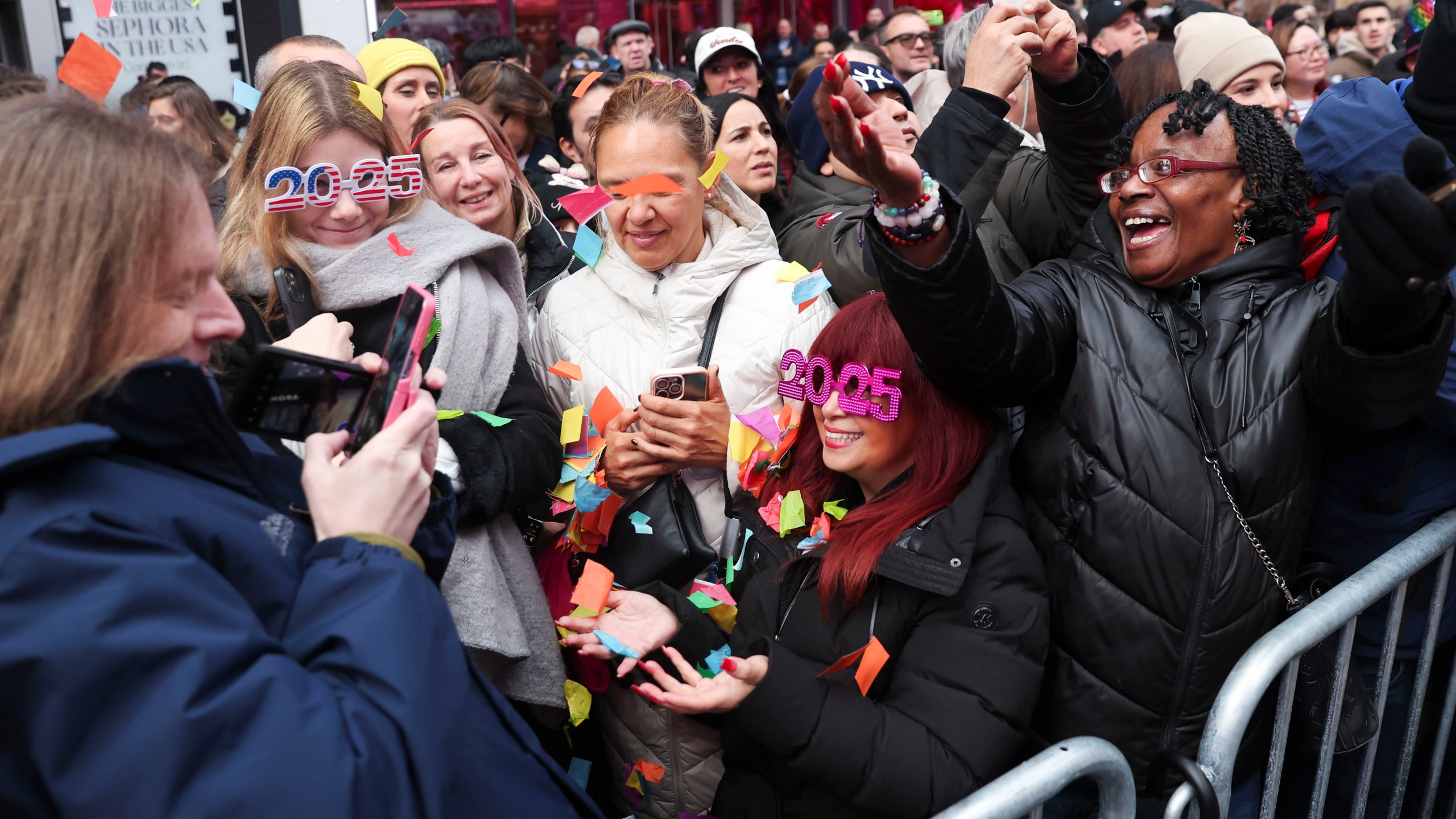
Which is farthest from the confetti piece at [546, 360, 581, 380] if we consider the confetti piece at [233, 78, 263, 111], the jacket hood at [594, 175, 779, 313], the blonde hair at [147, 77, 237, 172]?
the blonde hair at [147, 77, 237, 172]

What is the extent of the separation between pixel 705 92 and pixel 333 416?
5227 millimetres

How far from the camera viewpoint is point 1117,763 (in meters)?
1.78

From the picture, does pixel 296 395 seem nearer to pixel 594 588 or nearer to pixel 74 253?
pixel 74 253

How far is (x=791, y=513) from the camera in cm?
248

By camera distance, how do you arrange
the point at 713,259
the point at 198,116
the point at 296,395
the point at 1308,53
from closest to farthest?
the point at 296,395 < the point at 713,259 < the point at 198,116 < the point at 1308,53

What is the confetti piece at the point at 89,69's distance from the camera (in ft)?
10.4

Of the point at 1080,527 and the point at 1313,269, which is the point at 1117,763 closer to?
the point at 1080,527

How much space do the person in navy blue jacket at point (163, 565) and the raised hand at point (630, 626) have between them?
76 cm

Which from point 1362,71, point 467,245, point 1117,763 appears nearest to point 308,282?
point 467,245

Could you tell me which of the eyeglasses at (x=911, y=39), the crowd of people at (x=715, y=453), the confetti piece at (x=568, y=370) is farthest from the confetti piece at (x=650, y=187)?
the eyeglasses at (x=911, y=39)

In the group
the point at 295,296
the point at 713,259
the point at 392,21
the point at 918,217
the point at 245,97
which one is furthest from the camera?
the point at 392,21

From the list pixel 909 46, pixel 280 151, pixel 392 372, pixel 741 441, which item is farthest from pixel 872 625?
pixel 909 46

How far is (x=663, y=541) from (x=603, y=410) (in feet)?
1.34

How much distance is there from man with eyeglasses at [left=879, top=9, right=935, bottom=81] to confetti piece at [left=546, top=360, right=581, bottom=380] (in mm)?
5378
